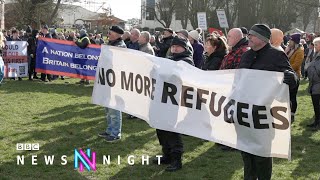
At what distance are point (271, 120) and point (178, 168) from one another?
6.56 feet

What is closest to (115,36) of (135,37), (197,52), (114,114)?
(114,114)

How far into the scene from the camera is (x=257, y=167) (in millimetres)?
5035

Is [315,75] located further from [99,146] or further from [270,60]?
[99,146]

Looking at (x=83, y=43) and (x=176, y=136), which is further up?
(x=83, y=43)

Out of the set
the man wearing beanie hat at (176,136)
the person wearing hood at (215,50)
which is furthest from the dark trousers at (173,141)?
the person wearing hood at (215,50)

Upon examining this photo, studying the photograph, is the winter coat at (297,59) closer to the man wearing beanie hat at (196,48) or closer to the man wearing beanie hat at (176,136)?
the man wearing beanie hat at (196,48)

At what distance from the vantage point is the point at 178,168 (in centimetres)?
638

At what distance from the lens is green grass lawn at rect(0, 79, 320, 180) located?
20.4ft

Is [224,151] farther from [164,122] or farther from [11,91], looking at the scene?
[11,91]

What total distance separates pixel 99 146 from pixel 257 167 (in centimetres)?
339

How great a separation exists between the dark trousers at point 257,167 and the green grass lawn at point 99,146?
39.5 inches

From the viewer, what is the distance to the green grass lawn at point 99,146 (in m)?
6.23

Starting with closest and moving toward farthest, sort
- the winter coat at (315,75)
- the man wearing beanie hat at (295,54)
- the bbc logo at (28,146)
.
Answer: the bbc logo at (28,146) → the winter coat at (315,75) → the man wearing beanie hat at (295,54)

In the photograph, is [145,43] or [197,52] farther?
[197,52]
